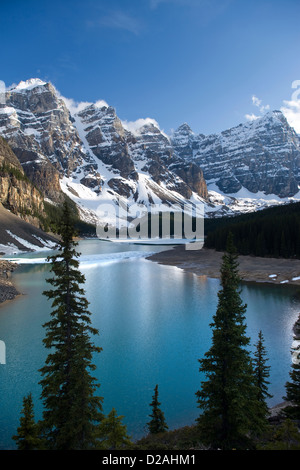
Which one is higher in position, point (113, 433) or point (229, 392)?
point (229, 392)

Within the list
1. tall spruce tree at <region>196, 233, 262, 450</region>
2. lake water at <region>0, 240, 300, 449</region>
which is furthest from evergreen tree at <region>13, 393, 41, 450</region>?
tall spruce tree at <region>196, 233, 262, 450</region>

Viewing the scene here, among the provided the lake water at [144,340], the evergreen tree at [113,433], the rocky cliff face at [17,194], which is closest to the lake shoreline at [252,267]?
the lake water at [144,340]

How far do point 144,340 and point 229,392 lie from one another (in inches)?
561

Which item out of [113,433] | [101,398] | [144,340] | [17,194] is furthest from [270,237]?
[17,194]

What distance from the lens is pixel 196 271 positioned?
5597cm

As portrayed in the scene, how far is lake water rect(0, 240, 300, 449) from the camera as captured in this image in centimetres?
1488

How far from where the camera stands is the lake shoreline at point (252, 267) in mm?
47281

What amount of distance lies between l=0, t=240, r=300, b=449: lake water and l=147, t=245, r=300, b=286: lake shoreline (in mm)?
4925

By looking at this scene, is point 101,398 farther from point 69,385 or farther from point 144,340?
point 144,340

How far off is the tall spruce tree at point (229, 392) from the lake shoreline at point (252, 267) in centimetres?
3825

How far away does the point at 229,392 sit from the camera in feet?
31.6
